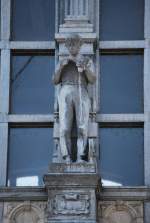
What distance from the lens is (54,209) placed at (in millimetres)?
19891

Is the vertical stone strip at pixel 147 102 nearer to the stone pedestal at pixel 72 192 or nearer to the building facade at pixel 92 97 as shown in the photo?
the building facade at pixel 92 97

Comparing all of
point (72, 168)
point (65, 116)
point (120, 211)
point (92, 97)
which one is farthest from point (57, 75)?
point (120, 211)

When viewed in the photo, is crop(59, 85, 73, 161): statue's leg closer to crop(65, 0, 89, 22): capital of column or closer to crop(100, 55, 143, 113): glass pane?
crop(100, 55, 143, 113): glass pane

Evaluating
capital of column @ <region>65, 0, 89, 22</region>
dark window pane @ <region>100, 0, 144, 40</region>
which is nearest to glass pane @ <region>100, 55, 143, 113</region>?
dark window pane @ <region>100, 0, 144, 40</region>

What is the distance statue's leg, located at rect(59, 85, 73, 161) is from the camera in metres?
20.3

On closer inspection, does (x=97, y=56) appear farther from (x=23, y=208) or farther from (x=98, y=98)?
(x=23, y=208)

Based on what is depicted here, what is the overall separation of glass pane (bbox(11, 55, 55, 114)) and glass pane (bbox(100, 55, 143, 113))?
0.92 meters

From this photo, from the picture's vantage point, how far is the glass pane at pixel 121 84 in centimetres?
2131

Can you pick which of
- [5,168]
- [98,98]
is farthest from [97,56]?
[5,168]

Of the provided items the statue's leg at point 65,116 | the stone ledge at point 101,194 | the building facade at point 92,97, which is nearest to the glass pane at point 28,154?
the building facade at point 92,97

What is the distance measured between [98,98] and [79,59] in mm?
1026

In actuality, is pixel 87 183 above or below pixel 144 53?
below

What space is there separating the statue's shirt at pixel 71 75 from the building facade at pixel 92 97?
0.47m

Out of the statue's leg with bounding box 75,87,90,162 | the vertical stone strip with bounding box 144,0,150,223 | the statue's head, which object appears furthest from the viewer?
the vertical stone strip with bounding box 144,0,150,223
